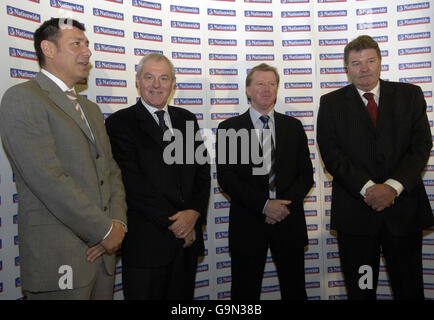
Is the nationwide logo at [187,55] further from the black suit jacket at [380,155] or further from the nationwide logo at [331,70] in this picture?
the black suit jacket at [380,155]

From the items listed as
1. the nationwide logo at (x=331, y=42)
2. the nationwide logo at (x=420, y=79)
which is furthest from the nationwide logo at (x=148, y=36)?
the nationwide logo at (x=420, y=79)

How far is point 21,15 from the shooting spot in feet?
8.86

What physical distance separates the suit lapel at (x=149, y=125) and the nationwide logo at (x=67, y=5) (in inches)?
51.4

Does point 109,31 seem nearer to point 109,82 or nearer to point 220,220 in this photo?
point 109,82

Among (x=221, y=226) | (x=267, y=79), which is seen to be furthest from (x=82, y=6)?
(x=221, y=226)

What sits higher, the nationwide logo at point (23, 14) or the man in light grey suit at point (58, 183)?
the nationwide logo at point (23, 14)

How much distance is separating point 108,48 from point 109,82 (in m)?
0.32

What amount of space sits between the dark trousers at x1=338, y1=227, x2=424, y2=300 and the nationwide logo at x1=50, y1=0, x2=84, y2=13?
2.93 meters

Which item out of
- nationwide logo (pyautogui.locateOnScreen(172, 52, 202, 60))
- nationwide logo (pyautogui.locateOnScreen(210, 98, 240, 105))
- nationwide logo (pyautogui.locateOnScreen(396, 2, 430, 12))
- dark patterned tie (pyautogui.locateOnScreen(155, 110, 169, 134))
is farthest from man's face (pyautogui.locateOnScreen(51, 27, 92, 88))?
nationwide logo (pyautogui.locateOnScreen(396, 2, 430, 12))

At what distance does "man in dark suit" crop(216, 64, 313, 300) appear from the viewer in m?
2.82

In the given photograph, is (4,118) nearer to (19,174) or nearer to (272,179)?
(19,174)

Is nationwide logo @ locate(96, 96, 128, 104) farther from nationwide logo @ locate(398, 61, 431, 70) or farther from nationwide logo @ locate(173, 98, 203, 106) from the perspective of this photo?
nationwide logo @ locate(398, 61, 431, 70)

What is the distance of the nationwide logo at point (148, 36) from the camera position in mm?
3604
